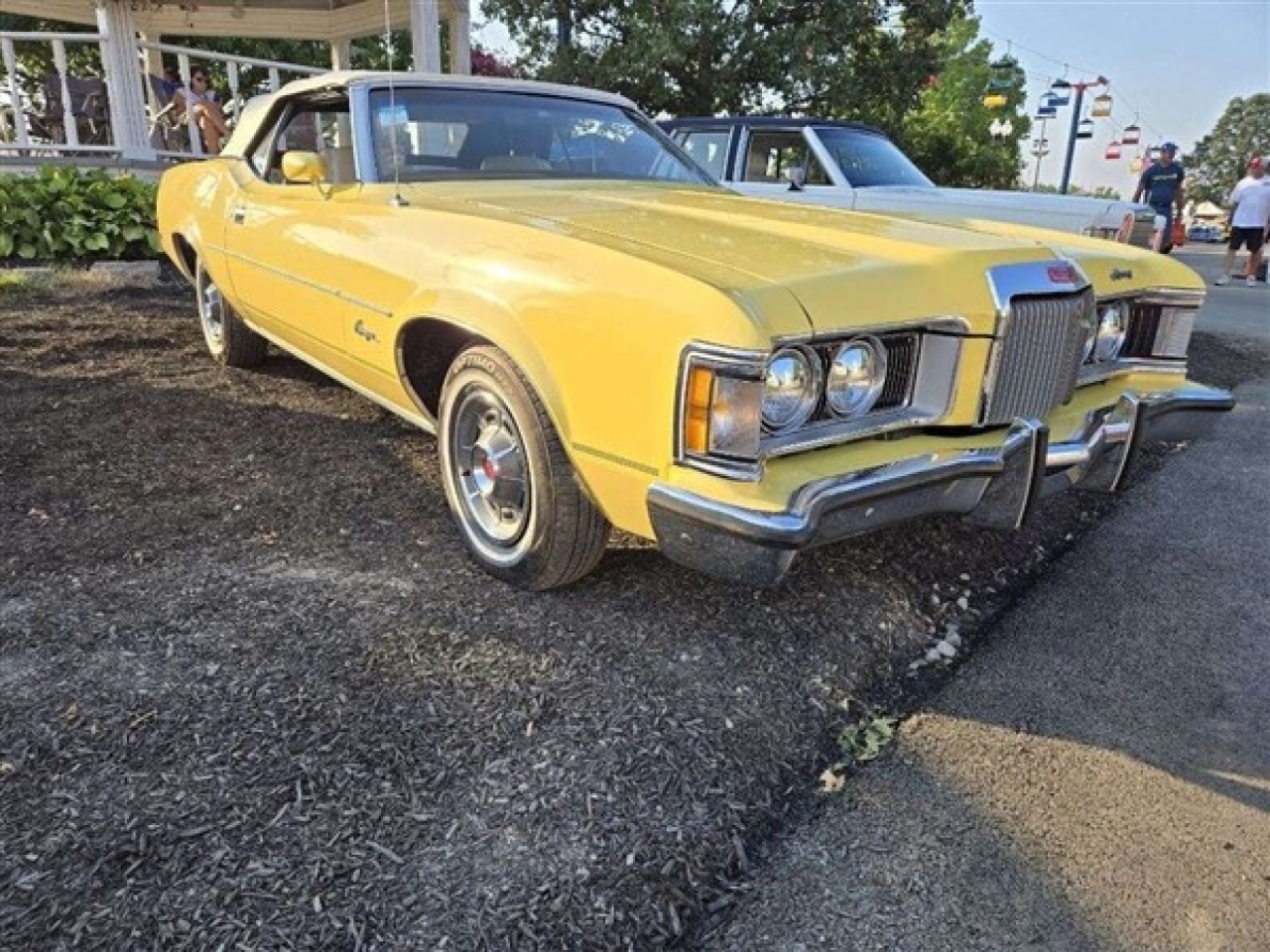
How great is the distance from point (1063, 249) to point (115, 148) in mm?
10646

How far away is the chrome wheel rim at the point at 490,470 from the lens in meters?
2.77

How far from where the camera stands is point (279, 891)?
5.59 ft

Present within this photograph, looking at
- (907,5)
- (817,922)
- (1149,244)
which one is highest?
(907,5)

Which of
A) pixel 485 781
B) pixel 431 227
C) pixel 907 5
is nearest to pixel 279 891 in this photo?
pixel 485 781

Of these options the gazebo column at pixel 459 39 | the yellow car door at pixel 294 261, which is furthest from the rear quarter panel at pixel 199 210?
the gazebo column at pixel 459 39

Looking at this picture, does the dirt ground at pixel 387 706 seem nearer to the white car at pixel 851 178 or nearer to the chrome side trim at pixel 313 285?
the chrome side trim at pixel 313 285

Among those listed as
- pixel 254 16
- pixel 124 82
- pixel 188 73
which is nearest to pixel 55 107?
pixel 188 73

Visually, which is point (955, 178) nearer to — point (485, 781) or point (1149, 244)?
point (1149, 244)

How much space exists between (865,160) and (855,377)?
6.38m

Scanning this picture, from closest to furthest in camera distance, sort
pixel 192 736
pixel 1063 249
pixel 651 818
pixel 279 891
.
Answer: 1. pixel 279 891
2. pixel 651 818
3. pixel 192 736
4. pixel 1063 249

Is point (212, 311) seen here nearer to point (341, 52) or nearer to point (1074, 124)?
point (341, 52)

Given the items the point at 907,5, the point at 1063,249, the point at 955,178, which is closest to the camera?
the point at 1063,249

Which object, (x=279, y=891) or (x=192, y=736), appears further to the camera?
(x=192, y=736)

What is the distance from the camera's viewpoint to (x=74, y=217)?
820 centimetres
